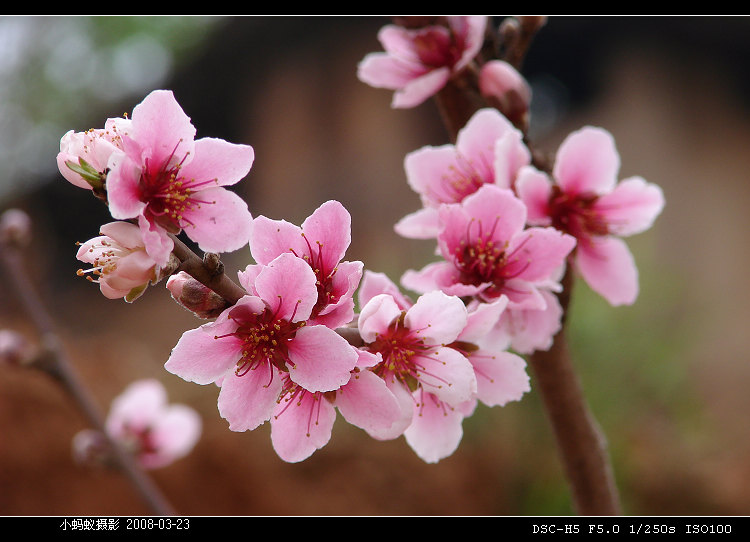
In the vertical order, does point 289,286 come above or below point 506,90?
below

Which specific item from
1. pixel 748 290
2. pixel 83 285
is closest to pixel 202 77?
pixel 83 285

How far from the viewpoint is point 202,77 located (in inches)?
231

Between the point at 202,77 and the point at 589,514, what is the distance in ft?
19.1

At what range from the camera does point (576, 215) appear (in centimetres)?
72

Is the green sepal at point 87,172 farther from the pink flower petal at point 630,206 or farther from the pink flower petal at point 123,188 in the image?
the pink flower petal at point 630,206

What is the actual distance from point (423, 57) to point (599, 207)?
0.91 feet

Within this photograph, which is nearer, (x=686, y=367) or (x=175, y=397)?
(x=175, y=397)

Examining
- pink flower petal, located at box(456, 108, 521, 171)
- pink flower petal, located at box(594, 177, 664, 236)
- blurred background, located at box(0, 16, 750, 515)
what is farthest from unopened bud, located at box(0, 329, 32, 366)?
blurred background, located at box(0, 16, 750, 515)

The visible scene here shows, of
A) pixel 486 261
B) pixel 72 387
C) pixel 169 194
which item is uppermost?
pixel 169 194

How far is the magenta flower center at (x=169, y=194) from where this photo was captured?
1.60 ft

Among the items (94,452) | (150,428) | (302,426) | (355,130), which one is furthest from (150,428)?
(355,130)

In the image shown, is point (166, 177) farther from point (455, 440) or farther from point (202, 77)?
point (202, 77)

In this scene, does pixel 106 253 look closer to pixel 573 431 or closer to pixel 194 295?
pixel 194 295

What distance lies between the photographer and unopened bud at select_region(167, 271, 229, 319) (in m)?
0.46
